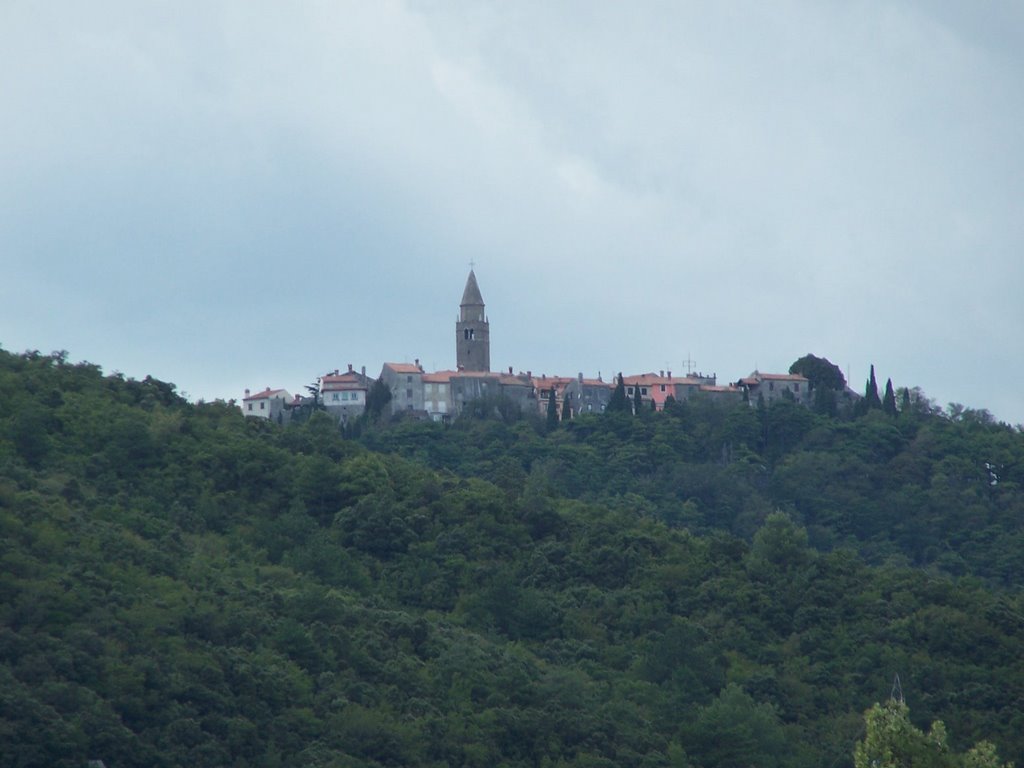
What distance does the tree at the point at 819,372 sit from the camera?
96875 mm

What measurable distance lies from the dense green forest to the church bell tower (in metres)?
33.1

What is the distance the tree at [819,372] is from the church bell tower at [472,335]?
16449 millimetres

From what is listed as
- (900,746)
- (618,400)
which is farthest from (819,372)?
(900,746)

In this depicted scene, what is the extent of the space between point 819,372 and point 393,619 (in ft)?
185

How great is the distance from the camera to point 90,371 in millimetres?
57938

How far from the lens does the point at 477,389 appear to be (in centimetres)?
9281

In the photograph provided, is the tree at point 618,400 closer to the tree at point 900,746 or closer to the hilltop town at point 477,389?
the hilltop town at point 477,389

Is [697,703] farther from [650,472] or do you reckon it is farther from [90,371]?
[650,472]

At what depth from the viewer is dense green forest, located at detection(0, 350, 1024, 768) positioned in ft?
119

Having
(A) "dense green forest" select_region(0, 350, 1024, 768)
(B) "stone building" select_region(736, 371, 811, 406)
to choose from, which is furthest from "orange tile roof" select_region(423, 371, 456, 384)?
(A) "dense green forest" select_region(0, 350, 1024, 768)

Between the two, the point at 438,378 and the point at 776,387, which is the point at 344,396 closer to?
the point at 438,378

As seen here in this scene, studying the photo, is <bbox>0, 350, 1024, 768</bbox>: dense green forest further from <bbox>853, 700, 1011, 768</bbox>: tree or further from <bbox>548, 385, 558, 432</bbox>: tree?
<bbox>548, 385, 558, 432</bbox>: tree

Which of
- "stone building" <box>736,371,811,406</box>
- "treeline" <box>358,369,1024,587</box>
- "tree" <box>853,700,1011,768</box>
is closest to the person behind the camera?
"tree" <box>853,700,1011,768</box>

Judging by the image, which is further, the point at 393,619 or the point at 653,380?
the point at 653,380
